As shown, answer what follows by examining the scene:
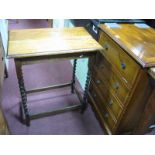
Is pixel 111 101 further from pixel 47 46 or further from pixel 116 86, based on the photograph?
pixel 47 46

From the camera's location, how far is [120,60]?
50.7 inches

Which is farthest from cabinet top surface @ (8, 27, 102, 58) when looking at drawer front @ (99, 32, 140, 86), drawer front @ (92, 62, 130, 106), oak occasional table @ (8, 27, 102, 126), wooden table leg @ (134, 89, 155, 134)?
wooden table leg @ (134, 89, 155, 134)

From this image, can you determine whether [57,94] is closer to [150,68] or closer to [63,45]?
[63,45]

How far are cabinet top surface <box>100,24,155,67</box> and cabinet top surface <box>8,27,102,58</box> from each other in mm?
165

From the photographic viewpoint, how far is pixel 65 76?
2416 millimetres

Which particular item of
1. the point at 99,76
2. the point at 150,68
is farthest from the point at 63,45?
the point at 150,68

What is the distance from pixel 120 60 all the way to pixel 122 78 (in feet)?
0.44

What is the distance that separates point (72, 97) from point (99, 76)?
0.55m

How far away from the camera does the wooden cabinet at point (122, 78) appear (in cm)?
117

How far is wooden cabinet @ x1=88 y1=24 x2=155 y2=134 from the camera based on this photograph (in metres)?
1.17

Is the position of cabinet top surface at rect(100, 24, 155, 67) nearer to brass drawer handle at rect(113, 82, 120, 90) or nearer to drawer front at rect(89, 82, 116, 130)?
brass drawer handle at rect(113, 82, 120, 90)

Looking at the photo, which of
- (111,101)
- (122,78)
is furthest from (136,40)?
(111,101)
